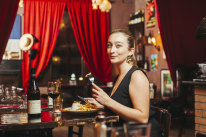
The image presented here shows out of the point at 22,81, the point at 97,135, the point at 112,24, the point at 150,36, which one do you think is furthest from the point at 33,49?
the point at 97,135

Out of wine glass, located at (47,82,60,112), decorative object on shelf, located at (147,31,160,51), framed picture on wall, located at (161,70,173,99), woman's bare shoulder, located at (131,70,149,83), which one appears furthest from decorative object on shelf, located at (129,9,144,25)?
woman's bare shoulder, located at (131,70,149,83)

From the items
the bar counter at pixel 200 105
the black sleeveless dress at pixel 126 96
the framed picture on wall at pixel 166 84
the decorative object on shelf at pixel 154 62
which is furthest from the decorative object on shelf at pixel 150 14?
the black sleeveless dress at pixel 126 96

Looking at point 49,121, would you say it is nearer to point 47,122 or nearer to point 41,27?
point 47,122

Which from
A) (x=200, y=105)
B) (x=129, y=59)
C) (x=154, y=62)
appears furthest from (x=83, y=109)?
(x=154, y=62)

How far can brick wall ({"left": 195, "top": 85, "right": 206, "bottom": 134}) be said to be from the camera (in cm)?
377

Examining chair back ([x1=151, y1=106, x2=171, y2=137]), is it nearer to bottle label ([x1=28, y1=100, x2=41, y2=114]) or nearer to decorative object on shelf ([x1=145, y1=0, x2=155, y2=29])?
bottle label ([x1=28, y1=100, x2=41, y2=114])

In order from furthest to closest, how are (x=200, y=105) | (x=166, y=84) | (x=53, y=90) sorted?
(x=166, y=84)
(x=200, y=105)
(x=53, y=90)

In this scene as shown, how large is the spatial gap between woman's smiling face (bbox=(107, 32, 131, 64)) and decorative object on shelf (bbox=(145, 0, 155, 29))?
208 inches

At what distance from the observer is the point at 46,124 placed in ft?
5.44

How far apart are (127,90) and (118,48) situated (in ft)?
0.92

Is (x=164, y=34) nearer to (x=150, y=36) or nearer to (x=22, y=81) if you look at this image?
(x=150, y=36)

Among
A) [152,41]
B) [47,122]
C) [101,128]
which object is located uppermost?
[152,41]

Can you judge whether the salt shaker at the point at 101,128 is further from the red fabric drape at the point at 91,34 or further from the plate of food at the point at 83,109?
the red fabric drape at the point at 91,34

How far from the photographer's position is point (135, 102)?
5.15ft
